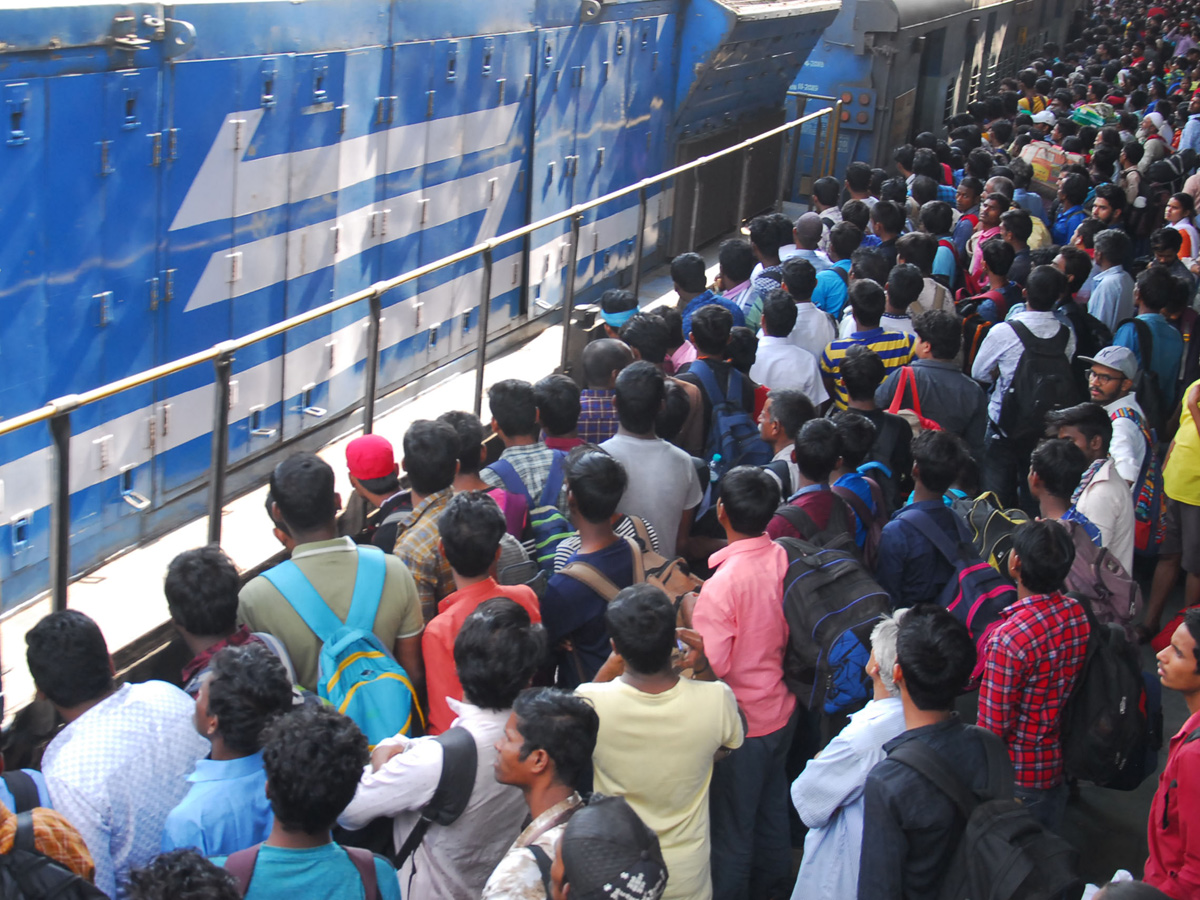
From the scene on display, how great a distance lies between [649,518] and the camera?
3.81 metres

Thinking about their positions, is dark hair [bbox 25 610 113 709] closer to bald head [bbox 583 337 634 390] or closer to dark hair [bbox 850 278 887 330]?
bald head [bbox 583 337 634 390]

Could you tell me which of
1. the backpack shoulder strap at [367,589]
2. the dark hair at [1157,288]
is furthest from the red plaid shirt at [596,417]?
the dark hair at [1157,288]

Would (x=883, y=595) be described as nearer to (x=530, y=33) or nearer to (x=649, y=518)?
(x=649, y=518)

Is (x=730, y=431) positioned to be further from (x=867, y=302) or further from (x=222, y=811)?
(x=222, y=811)

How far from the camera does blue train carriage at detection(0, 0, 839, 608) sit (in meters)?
3.76

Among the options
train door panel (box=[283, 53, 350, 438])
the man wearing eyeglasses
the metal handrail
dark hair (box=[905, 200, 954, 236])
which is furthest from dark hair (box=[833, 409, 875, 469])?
A: dark hair (box=[905, 200, 954, 236])

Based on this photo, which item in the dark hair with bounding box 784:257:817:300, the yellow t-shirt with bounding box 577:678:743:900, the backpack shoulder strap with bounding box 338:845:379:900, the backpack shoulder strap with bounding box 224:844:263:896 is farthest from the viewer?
the dark hair with bounding box 784:257:817:300

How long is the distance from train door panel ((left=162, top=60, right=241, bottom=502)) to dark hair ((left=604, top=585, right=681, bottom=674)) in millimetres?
1930

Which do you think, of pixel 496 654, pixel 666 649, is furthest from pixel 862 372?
pixel 496 654

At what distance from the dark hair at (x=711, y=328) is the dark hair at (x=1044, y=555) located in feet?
5.23

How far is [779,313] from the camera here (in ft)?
16.2

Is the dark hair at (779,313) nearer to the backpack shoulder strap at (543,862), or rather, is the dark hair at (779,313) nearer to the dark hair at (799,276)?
the dark hair at (799,276)

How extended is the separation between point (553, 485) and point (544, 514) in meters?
0.09

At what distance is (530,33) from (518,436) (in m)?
3.84
